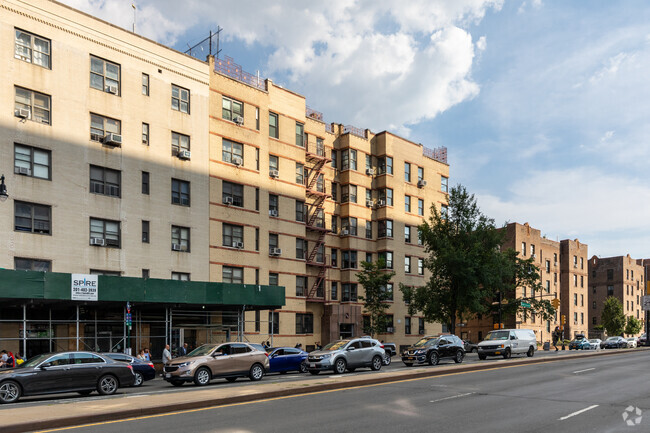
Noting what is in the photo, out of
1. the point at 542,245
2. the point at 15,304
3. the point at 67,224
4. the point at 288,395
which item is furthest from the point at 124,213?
the point at 542,245

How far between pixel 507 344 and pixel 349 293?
1921cm

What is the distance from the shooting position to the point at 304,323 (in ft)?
167

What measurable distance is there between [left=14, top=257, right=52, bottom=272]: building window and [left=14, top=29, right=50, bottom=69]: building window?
34.8 feet

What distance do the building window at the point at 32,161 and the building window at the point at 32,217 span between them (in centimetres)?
166

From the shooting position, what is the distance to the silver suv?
28094mm

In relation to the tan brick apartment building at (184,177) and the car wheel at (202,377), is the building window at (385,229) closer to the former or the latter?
the tan brick apartment building at (184,177)

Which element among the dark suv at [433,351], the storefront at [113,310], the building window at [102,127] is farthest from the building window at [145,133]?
the dark suv at [433,351]

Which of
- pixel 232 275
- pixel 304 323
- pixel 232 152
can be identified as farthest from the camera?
pixel 304 323

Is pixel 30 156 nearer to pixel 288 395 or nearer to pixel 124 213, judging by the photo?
pixel 124 213

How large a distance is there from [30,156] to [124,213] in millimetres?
6220

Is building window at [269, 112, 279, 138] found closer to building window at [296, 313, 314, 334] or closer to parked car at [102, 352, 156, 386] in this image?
building window at [296, 313, 314, 334]

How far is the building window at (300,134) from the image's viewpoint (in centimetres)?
5025

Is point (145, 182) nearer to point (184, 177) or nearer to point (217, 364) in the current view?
point (184, 177)

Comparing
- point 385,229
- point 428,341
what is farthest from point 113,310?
point 385,229
